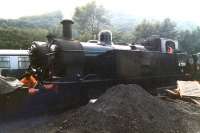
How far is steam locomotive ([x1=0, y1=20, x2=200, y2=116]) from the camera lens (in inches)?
434

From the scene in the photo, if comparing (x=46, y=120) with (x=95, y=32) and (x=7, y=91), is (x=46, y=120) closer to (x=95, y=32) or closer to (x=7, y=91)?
(x=7, y=91)

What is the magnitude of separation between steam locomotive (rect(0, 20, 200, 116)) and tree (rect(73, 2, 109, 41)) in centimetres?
4762

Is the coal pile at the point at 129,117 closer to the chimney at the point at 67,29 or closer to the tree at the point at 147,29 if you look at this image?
the chimney at the point at 67,29

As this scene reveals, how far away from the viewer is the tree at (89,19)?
62662mm

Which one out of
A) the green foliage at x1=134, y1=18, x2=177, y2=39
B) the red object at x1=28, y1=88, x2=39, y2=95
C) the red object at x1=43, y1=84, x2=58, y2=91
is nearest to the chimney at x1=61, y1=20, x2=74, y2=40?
the red object at x1=43, y1=84, x2=58, y2=91

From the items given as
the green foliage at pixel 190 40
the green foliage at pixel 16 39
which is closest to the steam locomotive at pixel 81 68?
the green foliage at pixel 16 39

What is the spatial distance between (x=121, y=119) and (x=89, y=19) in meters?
55.6

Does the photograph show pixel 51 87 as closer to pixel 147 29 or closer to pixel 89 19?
pixel 147 29

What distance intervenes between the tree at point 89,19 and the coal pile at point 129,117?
170 feet

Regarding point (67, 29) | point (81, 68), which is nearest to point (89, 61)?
point (81, 68)

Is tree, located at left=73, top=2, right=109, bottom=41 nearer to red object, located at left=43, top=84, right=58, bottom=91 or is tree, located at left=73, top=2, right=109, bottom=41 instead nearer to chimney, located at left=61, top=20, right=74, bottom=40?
chimney, located at left=61, top=20, right=74, bottom=40

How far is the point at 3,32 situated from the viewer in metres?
52.5

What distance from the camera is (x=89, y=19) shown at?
63.3m

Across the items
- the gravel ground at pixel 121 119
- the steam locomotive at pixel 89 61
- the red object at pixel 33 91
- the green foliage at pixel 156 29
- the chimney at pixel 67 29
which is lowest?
the gravel ground at pixel 121 119
